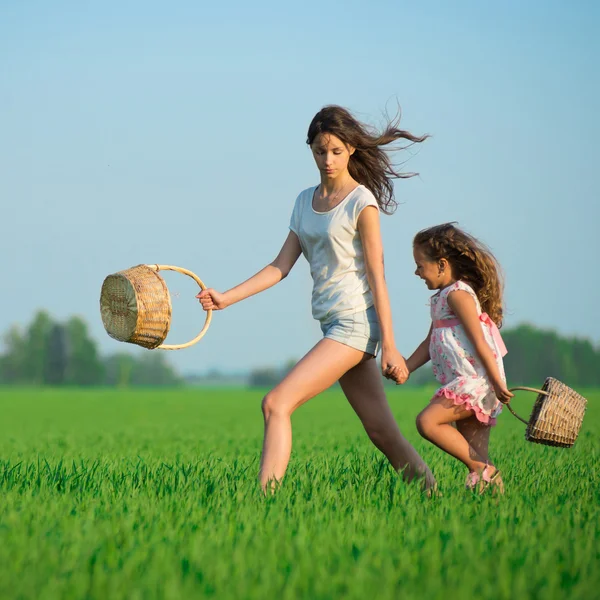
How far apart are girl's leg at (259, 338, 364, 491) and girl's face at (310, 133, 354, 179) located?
3.33 feet

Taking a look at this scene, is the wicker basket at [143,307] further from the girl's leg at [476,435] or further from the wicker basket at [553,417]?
the wicker basket at [553,417]

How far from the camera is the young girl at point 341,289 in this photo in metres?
4.97

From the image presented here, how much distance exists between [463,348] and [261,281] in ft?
4.31

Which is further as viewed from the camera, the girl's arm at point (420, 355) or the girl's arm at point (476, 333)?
the girl's arm at point (420, 355)

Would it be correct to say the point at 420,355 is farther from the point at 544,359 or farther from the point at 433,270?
the point at 544,359

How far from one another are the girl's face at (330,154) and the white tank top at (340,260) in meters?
0.17

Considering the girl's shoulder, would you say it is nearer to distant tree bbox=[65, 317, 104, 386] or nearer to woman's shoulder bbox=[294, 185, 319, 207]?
woman's shoulder bbox=[294, 185, 319, 207]

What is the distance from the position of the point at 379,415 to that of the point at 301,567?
7.39 feet

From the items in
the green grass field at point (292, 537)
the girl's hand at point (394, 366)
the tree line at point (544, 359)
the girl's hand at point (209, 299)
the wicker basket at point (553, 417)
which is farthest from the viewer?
the tree line at point (544, 359)

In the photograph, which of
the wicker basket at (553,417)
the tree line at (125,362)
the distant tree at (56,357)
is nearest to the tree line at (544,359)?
the tree line at (125,362)

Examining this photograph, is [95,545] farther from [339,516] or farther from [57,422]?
[57,422]

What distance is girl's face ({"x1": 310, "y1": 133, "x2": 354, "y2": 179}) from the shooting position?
16.8 ft

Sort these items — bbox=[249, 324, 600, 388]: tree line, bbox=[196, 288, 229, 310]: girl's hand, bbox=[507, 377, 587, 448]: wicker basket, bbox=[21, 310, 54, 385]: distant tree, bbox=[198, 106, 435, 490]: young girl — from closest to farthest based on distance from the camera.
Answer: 1. bbox=[198, 106, 435, 490]: young girl
2. bbox=[196, 288, 229, 310]: girl's hand
3. bbox=[507, 377, 587, 448]: wicker basket
4. bbox=[249, 324, 600, 388]: tree line
5. bbox=[21, 310, 54, 385]: distant tree

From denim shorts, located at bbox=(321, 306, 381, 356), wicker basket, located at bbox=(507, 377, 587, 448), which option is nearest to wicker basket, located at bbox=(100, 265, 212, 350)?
denim shorts, located at bbox=(321, 306, 381, 356)
